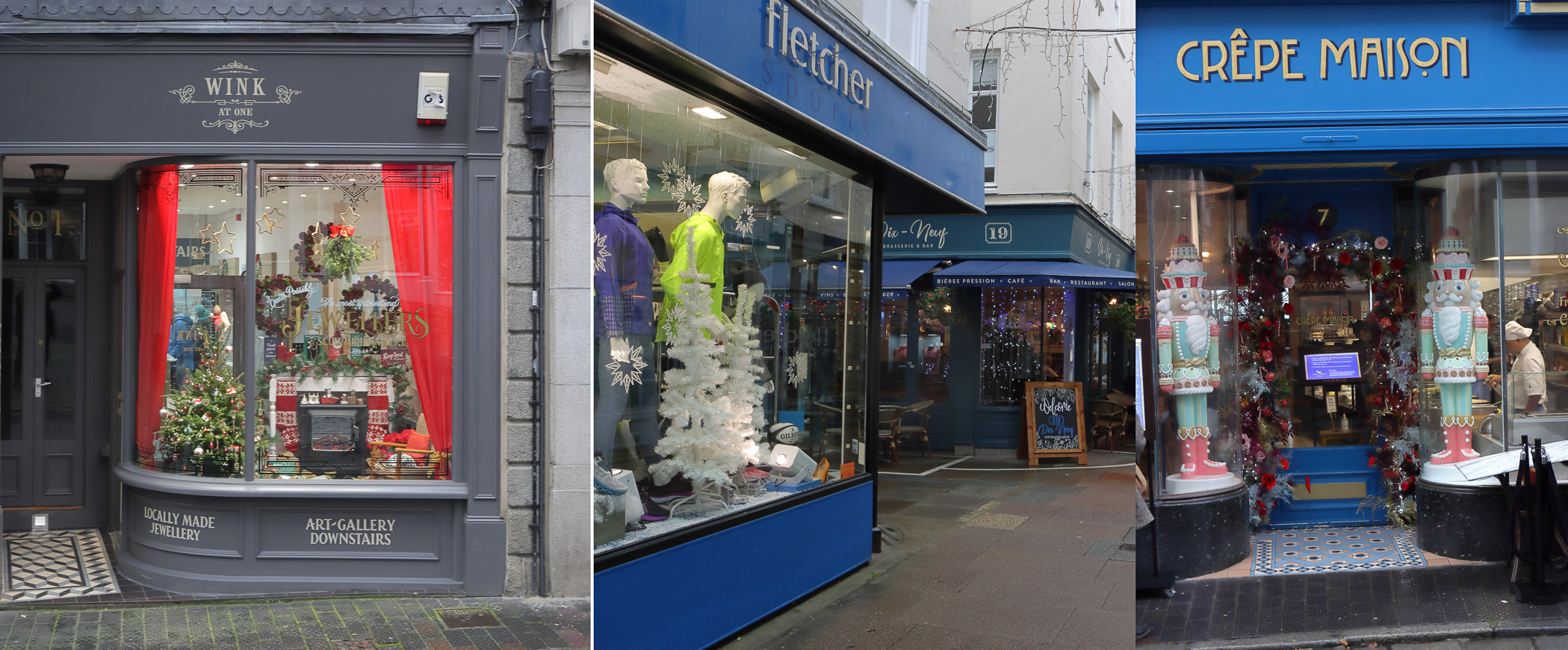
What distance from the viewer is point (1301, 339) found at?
7297mm

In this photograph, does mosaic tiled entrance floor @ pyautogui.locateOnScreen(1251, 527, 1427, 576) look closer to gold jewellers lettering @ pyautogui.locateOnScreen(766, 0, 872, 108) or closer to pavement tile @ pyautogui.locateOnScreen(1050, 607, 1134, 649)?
pavement tile @ pyautogui.locateOnScreen(1050, 607, 1134, 649)

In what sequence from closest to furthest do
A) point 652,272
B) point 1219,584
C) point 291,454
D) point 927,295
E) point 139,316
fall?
point 652,272, point 1219,584, point 291,454, point 139,316, point 927,295

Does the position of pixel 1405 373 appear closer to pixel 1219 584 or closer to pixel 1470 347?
pixel 1470 347

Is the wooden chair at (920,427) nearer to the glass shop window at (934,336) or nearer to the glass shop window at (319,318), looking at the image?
the glass shop window at (934,336)

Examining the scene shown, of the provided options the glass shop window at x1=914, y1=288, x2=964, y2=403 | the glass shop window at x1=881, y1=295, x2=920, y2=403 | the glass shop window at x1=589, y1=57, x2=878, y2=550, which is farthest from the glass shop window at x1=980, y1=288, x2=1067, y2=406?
the glass shop window at x1=589, y1=57, x2=878, y2=550

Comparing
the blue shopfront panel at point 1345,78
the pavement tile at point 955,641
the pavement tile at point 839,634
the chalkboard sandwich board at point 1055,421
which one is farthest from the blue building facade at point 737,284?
the chalkboard sandwich board at point 1055,421

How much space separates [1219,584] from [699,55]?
3.83 metres

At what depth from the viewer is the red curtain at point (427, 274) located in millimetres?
6332

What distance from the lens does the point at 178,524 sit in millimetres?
6465

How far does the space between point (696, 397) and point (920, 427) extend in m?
7.57

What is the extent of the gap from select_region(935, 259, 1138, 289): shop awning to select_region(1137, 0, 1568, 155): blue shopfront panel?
238 inches

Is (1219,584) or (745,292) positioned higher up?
(745,292)

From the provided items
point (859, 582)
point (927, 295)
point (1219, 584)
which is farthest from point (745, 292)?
point (927, 295)

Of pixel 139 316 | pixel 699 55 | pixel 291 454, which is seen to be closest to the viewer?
pixel 699 55
